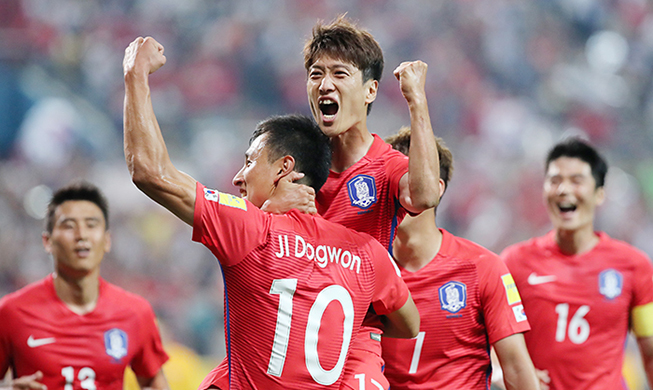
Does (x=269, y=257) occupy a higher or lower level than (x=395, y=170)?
lower

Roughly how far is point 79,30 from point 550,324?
Result: 8.42m

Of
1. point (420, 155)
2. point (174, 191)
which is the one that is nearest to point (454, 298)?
point (420, 155)

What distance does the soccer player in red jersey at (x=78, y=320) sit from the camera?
418cm

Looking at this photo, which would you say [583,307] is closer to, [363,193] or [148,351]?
[363,193]

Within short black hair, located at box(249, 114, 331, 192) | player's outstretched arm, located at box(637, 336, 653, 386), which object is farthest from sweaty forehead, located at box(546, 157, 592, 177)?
short black hair, located at box(249, 114, 331, 192)

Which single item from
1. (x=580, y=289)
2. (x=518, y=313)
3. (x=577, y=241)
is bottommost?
(x=518, y=313)

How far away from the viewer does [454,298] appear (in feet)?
11.6

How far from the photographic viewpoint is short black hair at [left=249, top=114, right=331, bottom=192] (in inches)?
108

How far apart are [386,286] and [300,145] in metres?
0.68

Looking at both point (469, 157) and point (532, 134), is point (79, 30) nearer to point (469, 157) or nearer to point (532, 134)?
point (469, 157)

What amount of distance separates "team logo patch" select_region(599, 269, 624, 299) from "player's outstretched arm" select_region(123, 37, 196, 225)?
316cm

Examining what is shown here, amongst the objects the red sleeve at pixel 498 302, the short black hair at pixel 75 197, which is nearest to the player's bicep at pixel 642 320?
the red sleeve at pixel 498 302

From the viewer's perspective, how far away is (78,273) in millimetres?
4410

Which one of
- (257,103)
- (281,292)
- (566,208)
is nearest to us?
(281,292)
